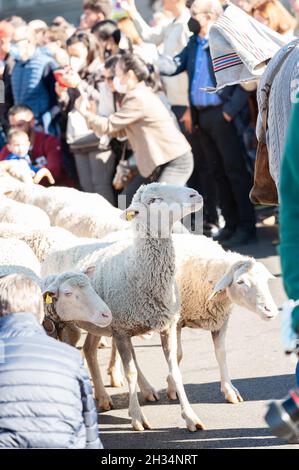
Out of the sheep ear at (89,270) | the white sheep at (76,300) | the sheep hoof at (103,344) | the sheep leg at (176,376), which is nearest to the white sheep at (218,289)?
the sheep leg at (176,376)

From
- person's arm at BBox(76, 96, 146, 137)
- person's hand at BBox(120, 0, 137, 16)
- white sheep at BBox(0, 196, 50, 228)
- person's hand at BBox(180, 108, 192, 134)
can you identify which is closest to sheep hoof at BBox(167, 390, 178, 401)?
white sheep at BBox(0, 196, 50, 228)

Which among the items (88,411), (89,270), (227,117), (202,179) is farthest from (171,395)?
(202,179)

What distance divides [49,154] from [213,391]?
4.45 m

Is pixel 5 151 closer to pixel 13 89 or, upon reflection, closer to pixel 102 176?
pixel 102 176

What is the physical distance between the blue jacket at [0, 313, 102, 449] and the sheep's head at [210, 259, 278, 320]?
6.63 feet

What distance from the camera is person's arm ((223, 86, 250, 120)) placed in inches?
389

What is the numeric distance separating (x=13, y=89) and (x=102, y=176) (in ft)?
6.99

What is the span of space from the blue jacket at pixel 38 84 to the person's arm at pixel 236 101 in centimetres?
228

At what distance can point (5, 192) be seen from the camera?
8430 millimetres

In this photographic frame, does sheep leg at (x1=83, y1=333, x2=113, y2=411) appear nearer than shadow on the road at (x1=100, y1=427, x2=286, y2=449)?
No

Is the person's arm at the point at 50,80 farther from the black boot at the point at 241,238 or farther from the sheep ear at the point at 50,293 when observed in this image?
the sheep ear at the point at 50,293

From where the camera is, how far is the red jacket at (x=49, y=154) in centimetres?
1018

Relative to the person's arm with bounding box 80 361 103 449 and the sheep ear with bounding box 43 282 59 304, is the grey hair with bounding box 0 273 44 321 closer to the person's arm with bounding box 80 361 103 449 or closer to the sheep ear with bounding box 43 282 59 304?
the person's arm with bounding box 80 361 103 449
